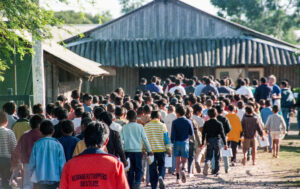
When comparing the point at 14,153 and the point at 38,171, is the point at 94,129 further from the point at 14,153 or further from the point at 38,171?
the point at 14,153

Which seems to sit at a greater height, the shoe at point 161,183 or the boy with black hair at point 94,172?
the boy with black hair at point 94,172

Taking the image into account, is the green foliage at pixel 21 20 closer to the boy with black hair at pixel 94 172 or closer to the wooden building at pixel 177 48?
the boy with black hair at pixel 94 172

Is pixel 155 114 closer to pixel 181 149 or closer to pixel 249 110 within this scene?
pixel 181 149

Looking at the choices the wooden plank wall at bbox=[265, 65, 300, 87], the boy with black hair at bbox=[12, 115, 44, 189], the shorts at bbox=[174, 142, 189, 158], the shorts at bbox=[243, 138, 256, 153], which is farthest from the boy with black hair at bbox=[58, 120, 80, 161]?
the wooden plank wall at bbox=[265, 65, 300, 87]

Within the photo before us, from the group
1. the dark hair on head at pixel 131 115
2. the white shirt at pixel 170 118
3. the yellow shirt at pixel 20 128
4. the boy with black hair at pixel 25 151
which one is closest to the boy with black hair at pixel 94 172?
the boy with black hair at pixel 25 151

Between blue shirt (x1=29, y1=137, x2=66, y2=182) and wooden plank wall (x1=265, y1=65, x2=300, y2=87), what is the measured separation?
2205 cm

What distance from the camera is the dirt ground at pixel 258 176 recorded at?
10.0 metres

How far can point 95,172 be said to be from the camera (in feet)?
14.8

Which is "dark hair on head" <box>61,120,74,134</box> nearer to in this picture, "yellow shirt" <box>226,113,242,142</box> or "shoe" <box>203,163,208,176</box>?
"shoe" <box>203,163,208,176</box>

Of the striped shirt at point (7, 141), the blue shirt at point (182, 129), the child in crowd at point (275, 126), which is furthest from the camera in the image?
the child in crowd at point (275, 126)

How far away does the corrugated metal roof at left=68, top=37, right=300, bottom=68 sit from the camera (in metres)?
25.9

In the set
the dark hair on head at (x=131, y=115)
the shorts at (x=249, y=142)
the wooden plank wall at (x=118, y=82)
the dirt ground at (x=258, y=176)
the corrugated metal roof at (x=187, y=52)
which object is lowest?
the dirt ground at (x=258, y=176)

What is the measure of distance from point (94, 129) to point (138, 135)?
3.89m

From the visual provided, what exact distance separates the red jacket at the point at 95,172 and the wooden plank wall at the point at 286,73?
23765 mm
